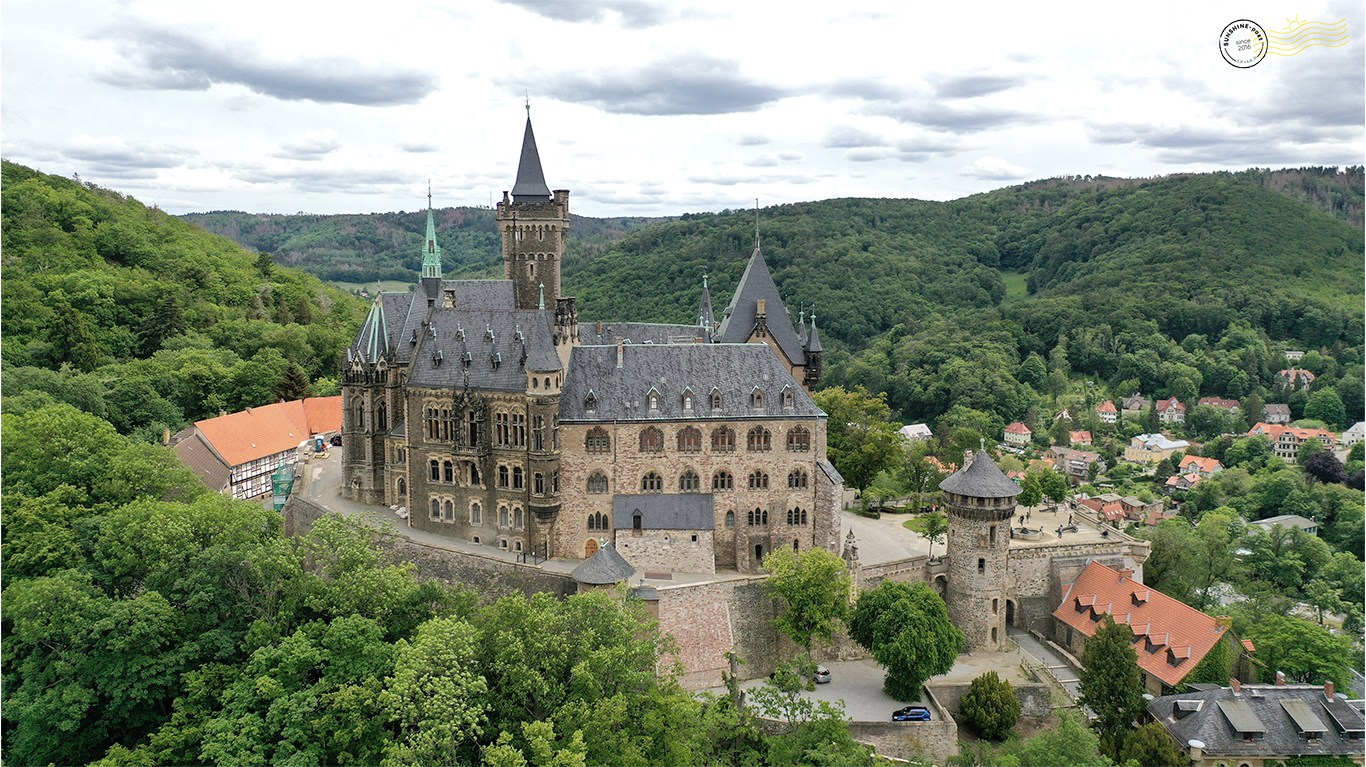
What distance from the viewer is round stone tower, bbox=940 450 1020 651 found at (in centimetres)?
5153

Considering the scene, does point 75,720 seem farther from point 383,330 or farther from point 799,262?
point 799,262

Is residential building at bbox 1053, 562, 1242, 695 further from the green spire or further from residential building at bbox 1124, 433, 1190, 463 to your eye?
residential building at bbox 1124, 433, 1190, 463

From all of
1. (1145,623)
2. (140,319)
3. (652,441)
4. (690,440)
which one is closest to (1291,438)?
(1145,623)

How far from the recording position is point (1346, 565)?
8219 cm

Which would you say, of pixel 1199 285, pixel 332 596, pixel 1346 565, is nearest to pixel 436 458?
pixel 332 596

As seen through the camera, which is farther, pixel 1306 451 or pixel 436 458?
pixel 1306 451

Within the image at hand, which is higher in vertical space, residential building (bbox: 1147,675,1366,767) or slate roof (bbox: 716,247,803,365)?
slate roof (bbox: 716,247,803,365)

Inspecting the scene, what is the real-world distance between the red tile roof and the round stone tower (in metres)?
5.29

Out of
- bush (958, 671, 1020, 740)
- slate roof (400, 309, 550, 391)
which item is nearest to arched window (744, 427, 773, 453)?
slate roof (400, 309, 550, 391)

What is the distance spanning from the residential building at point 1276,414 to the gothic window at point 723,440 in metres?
127

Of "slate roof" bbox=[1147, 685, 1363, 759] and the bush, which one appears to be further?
the bush

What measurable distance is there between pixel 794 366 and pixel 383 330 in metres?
25.6

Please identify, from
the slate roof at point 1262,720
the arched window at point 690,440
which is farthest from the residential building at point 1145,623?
the arched window at point 690,440

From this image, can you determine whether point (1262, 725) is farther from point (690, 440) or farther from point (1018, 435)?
point (1018, 435)
